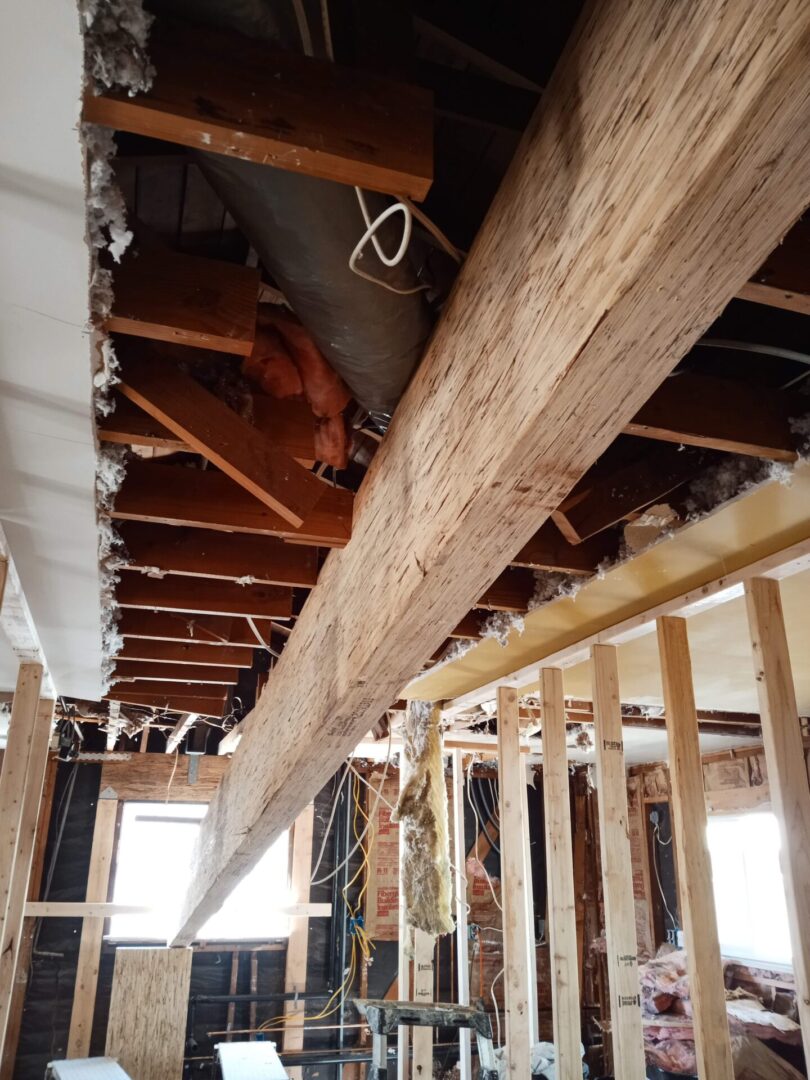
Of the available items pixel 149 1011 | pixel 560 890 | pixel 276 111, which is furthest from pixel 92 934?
pixel 276 111

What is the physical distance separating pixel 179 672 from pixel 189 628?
0.56 metres

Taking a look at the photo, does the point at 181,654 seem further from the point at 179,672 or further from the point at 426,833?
the point at 426,833

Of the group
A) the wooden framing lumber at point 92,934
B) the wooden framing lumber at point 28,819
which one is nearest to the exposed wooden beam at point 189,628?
the wooden framing lumber at point 28,819

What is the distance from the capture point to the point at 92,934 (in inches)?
207

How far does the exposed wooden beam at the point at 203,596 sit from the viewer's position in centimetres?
214

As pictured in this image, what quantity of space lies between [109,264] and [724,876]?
612 centimetres

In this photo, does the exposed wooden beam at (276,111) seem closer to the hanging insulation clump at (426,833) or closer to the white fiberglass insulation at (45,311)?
the white fiberglass insulation at (45,311)

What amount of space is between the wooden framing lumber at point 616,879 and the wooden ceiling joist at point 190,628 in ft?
3.52

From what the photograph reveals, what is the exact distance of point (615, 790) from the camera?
2.40 meters

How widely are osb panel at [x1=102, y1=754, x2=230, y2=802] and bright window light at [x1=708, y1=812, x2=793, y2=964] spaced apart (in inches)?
140

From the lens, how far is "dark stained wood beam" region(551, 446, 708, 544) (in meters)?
1.77

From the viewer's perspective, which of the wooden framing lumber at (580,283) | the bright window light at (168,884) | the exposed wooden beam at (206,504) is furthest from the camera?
the bright window light at (168,884)

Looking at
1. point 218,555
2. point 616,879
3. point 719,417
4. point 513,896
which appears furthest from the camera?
point 513,896

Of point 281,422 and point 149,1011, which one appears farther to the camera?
point 149,1011
